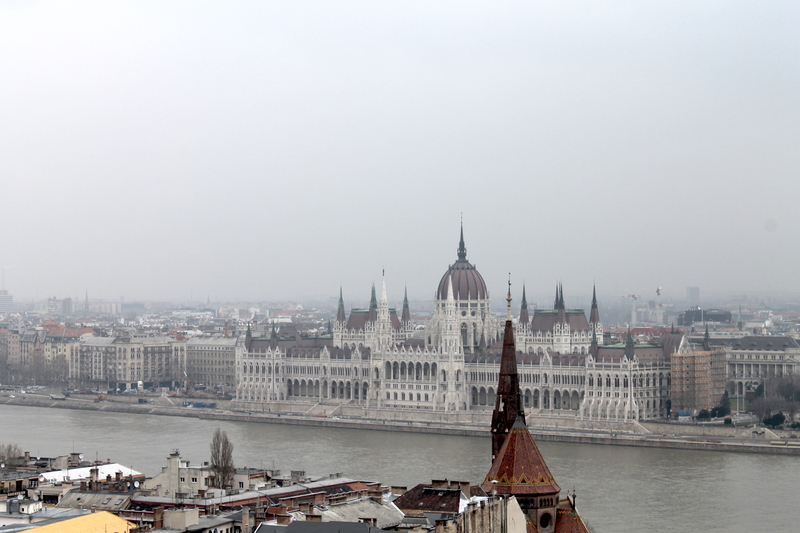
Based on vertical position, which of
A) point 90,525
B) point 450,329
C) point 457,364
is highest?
point 450,329

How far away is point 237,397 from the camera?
74.7m

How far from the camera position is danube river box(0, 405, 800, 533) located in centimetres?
3634

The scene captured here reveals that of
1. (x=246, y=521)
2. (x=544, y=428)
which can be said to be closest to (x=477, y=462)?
(x=544, y=428)

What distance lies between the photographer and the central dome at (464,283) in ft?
241

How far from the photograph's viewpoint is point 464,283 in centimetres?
7419

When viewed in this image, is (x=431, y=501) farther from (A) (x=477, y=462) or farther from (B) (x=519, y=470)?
(A) (x=477, y=462)

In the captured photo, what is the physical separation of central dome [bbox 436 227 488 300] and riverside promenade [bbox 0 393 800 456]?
404 inches

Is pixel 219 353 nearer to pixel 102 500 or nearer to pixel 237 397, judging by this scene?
pixel 237 397

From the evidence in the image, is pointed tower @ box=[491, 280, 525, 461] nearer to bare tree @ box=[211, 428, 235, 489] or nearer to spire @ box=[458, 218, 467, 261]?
bare tree @ box=[211, 428, 235, 489]

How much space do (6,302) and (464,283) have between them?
383ft

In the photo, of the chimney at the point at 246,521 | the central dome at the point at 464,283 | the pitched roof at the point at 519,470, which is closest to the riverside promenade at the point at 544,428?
the central dome at the point at 464,283

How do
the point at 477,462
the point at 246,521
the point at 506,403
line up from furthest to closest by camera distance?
the point at 477,462
the point at 506,403
the point at 246,521

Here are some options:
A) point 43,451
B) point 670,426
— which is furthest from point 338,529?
point 670,426

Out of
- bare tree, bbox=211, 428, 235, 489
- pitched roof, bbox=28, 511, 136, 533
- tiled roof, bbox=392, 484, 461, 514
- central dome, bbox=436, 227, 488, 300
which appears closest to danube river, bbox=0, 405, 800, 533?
bare tree, bbox=211, 428, 235, 489
